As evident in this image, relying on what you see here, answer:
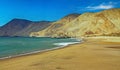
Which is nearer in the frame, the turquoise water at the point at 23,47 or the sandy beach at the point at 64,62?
the sandy beach at the point at 64,62

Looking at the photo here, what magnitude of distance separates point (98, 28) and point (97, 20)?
815 centimetres

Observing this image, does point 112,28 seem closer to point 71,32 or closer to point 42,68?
point 71,32

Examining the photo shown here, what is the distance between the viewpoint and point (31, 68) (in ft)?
35.8

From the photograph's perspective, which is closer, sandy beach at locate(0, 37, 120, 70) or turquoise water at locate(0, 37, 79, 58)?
sandy beach at locate(0, 37, 120, 70)

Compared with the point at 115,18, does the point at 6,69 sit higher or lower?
lower

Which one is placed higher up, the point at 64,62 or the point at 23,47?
the point at 23,47

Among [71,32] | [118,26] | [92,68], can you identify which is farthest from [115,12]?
[92,68]

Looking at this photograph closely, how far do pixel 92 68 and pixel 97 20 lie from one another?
499ft

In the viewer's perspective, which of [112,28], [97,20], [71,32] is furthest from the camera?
[71,32]

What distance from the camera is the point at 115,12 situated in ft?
586

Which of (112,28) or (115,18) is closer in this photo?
(112,28)

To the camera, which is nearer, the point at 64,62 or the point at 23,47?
the point at 64,62

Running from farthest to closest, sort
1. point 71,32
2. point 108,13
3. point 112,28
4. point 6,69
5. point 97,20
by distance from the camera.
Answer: point 71,32, point 108,13, point 97,20, point 112,28, point 6,69

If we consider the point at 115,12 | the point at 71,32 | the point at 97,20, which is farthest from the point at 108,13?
the point at 71,32
